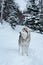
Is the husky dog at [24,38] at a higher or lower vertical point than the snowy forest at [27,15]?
higher

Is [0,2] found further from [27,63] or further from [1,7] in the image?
[27,63]

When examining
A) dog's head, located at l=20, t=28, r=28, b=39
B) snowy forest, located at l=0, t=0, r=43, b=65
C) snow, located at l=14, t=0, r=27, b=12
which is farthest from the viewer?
snow, located at l=14, t=0, r=27, b=12

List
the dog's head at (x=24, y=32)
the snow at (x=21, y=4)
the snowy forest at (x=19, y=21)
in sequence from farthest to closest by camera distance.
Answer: the snow at (x=21, y=4)
the snowy forest at (x=19, y=21)
the dog's head at (x=24, y=32)

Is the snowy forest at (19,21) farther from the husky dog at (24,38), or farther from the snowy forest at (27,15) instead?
the husky dog at (24,38)

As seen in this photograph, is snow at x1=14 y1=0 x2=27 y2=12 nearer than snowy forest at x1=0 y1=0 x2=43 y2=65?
No

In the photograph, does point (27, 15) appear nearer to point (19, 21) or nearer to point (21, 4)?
point (19, 21)

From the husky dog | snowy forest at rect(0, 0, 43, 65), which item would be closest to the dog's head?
the husky dog

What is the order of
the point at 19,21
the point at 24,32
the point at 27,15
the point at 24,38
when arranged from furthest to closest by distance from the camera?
the point at 19,21 → the point at 27,15 → the point at 24,38 → the point at 24,32

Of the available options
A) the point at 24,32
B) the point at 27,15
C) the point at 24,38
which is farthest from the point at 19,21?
the point at 24,32

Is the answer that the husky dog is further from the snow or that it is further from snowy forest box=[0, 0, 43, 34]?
the snow

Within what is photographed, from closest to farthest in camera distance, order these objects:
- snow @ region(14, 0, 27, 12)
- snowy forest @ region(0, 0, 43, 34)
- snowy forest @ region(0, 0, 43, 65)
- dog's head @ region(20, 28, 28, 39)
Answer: dog's head @ region(20, 28, 28, 39) → snowy forest @ region(0, 0, 43, 65) → snowy forest @ region(0, 0, 43, 34) → snow @ region(14, 0, 27, 12)

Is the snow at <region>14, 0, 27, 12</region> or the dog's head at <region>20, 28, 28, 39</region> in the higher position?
the dog's head at <region>20, 28, 28, 39</region>

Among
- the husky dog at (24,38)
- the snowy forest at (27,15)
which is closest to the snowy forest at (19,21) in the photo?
the snowy forest at (27,15)

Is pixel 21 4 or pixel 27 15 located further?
pixel 21 4
